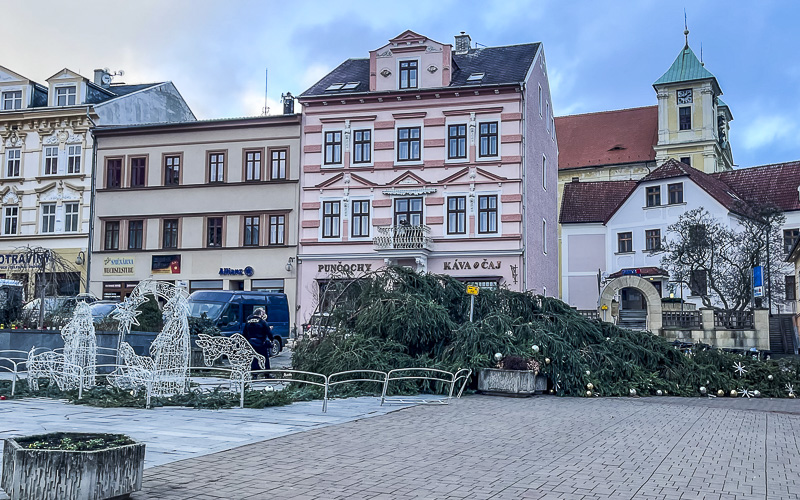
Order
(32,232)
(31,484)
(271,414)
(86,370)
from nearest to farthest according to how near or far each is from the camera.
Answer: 1. (31,484)
2. (271,414)
3. (86,370)
4. (32,232)

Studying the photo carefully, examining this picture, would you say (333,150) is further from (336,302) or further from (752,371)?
(752,371)

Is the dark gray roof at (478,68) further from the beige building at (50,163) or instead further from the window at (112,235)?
the beige building at (50,163)

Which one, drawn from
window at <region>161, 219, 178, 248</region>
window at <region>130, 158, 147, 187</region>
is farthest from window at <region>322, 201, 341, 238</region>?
window at <region>130, 158, 147, 187</region>

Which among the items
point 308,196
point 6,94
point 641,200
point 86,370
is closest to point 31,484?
point 86,370

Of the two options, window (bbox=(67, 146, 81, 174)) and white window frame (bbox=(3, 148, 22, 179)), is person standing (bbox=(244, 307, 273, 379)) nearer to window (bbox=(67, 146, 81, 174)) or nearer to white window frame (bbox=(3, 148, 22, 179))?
window (bbox=(67, 146, 81, 174))

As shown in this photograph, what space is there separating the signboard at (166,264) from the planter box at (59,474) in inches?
1355

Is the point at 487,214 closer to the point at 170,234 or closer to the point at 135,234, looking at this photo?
the point at 170,234

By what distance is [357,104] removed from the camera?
38.0m

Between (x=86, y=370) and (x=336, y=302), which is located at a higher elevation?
(x=336, y=302)

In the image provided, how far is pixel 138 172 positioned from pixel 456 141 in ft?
53.2

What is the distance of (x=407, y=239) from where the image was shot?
36.4 metres

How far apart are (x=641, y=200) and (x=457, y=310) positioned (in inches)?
1475

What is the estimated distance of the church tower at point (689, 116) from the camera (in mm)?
65312

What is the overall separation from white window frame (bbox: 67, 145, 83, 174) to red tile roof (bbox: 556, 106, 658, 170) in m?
43.4
